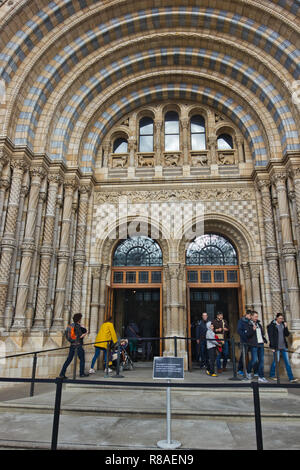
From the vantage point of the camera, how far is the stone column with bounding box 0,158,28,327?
362 inches

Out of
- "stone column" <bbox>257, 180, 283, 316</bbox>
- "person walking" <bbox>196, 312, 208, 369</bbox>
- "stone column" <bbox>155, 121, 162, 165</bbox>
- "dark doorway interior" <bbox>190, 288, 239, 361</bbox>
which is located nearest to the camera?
"person walking" <bbox>196, 312, 208, 369</bbox>

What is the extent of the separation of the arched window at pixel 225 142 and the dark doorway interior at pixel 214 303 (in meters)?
6.01

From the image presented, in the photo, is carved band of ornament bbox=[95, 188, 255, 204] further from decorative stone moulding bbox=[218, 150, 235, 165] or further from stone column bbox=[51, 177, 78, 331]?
stone column bbox=[51, 177, 78, 331]

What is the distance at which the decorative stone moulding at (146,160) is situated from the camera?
→ 13203mm

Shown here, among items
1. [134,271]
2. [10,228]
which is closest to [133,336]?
[134,271]

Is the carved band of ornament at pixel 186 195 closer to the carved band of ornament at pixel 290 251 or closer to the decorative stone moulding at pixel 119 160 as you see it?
the decorative stone moulding at pixel 119 160

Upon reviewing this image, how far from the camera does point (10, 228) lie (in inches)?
381

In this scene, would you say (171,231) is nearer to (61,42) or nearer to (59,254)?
(59,254)

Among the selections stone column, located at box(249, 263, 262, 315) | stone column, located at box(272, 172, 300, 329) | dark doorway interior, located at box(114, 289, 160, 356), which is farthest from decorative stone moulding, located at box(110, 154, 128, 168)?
stone column, located at box(249, 263, 262, 315)

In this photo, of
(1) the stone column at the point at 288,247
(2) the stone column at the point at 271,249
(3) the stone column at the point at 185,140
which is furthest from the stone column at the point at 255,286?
(3) the stone column at the point at 185,140

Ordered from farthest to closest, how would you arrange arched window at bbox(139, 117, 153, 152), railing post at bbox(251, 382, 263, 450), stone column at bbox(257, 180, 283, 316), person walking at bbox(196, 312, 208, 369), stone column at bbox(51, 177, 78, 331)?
arched window at bbox(139, 117, 153, 152) → stone column at bbox(257, 180, 283, 316) → stone column at bbox(51, 177, 78, 331) → person walking at bbox(196, 312, 208, 369) → railing post at bbox(251, 382, 263, 450)

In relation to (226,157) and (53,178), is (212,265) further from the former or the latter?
(53,178)

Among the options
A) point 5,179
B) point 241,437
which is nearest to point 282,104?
point 5,179

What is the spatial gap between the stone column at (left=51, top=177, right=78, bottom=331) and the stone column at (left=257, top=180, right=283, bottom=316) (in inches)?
272
